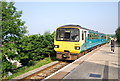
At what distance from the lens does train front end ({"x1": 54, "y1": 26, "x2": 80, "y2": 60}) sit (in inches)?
416

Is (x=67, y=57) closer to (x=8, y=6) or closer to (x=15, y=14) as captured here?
(x=15, y=14)

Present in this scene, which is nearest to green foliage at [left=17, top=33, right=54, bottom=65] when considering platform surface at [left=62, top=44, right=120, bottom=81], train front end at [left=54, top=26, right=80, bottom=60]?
train front end at [left=54, top=26, right=80, bottom=60]

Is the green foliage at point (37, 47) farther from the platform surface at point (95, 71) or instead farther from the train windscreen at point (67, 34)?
the platform surface at point (95, 71)

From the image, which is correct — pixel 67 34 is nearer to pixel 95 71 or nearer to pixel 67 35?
pixel 67 35

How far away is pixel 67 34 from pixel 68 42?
719 mm

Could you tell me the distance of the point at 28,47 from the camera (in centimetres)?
1396

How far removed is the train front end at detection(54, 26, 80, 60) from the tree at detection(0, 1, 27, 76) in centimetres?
430

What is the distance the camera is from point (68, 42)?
10.7 meters

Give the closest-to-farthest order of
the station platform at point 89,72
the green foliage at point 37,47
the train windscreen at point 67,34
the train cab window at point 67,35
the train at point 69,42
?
the station platform at point 89,72 → the train at point 69,42 → the train windscreen at point 67,34 → the train cab window at point 67,35 → the green foliage at point 37,47

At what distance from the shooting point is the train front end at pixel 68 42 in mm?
10570

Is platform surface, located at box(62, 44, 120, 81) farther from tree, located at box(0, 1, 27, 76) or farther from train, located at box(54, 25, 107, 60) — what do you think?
tree, located at box(0, 1, 27, 76)

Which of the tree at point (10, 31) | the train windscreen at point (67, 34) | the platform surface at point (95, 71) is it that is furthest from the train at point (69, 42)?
the tree at point (10, 31)

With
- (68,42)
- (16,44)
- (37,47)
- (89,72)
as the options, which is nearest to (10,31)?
(16,44)

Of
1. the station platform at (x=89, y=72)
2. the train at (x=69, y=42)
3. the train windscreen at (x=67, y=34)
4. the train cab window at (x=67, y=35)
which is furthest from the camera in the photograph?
the train cab window at (x=67, y=35)
